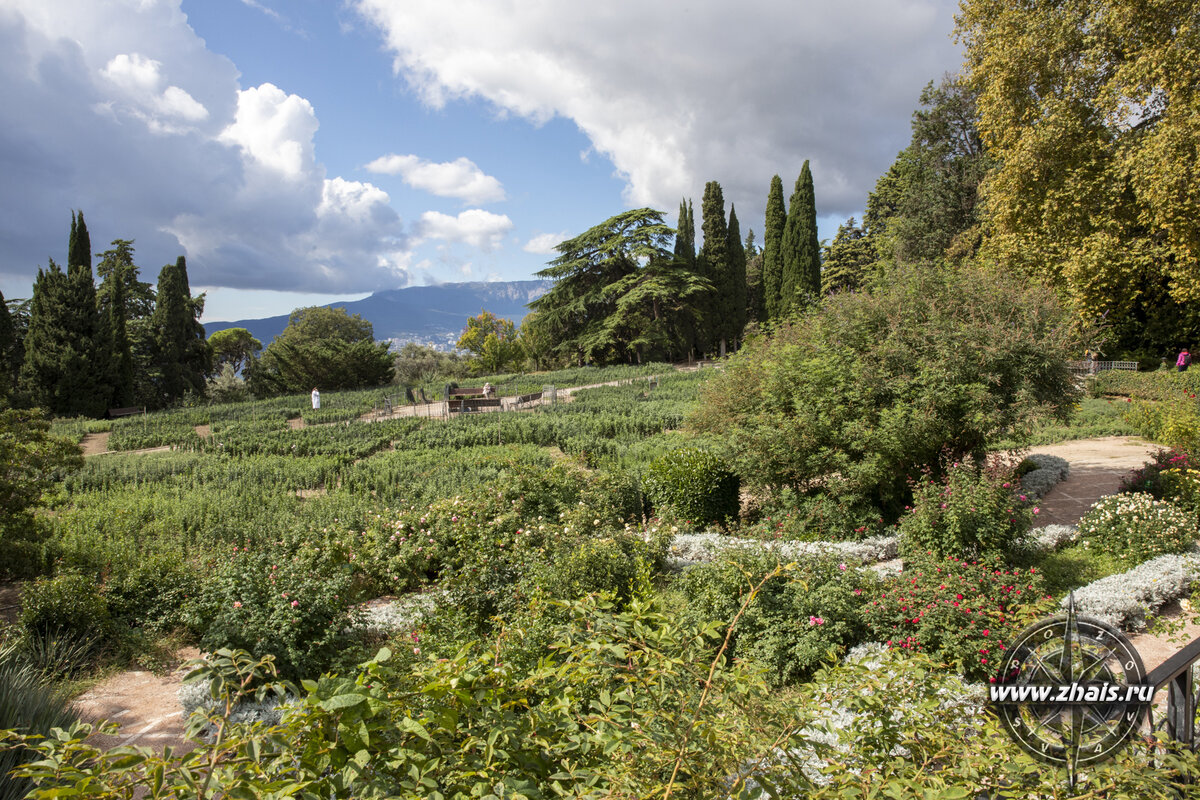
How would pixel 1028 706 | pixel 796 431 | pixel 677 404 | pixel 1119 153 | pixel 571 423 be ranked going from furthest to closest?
pixel 677 404
pixel 571 423
pixel 1119 153
pixel 796 431
pixel 1028 706

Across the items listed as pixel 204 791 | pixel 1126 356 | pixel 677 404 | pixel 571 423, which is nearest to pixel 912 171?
pixel 1126 356

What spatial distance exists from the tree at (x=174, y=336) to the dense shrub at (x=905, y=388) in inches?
1189

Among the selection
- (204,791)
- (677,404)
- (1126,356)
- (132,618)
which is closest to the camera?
(204,791)

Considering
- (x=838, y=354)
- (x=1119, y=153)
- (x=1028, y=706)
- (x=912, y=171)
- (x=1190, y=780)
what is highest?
(x=912, y=171)

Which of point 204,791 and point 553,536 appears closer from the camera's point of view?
point 204,791

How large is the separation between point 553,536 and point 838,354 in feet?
14.7

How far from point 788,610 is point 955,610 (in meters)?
1.15

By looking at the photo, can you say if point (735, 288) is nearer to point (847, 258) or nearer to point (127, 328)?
A: point (847, 258)

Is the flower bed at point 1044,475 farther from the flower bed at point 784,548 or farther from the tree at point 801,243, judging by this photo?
the tree at point 801,243

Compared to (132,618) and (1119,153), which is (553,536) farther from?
(1119,153)

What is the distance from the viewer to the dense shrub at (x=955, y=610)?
158 inches

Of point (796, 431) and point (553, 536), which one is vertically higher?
point (796, 431)

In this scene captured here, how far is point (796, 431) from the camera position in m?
7.28

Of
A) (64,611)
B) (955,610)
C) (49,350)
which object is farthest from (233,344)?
(955,610)
